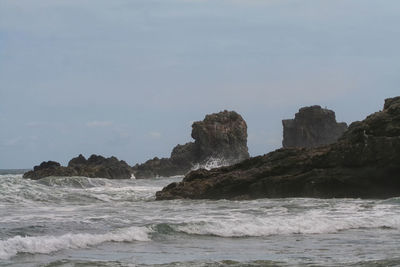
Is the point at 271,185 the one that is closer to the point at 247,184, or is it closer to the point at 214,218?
the point at 247,184

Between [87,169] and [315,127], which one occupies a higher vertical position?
[315,127]

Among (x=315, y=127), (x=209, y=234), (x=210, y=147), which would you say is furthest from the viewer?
(x=315, y=127)

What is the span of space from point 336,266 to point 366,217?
240 inches

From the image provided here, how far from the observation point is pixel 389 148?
18.2 meters

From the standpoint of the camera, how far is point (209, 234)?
40.1 ft

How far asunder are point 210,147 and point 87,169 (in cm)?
1489

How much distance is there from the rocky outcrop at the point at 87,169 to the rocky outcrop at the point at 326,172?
86.7ft

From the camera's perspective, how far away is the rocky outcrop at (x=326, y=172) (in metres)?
18.4

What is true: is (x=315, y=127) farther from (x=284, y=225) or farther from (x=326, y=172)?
(x=284, y=225)

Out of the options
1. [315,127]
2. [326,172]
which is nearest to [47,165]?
[315,127]

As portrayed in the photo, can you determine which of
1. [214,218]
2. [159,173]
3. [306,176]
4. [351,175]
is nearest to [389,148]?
[351,175]

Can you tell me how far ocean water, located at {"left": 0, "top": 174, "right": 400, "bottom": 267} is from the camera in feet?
29.9

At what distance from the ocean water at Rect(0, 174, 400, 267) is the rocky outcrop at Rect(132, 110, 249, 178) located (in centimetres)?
4153

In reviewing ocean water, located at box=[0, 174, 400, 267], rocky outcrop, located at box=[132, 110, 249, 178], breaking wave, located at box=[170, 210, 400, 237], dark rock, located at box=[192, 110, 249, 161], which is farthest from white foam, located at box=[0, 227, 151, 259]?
dark rock, located at box=[192, 110, 249, 161]
